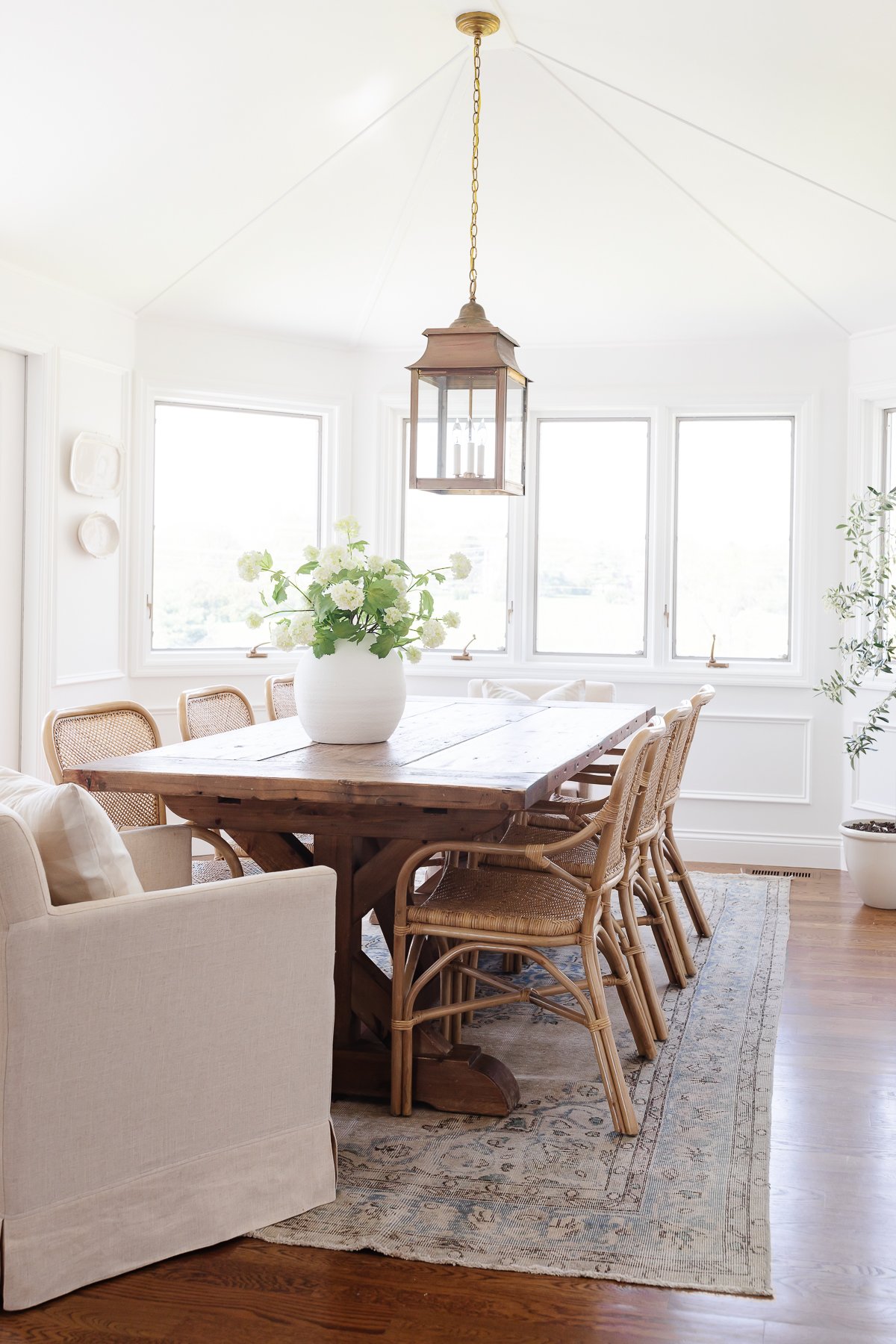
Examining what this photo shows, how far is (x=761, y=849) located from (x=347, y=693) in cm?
330

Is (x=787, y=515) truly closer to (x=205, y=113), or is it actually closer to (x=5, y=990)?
(x=205, y=113)

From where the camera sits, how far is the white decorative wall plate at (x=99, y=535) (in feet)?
17.3

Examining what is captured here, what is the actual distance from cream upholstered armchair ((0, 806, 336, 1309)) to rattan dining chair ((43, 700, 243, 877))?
2.88 ft

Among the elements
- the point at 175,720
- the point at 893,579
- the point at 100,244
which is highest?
the point at 100,244

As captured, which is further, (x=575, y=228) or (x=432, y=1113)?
(x=575, y=228)

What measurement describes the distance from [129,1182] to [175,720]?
3908mm

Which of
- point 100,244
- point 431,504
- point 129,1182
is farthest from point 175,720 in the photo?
point 129,1182

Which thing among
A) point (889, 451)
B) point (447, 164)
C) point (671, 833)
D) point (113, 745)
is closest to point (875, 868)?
point (671, 833)

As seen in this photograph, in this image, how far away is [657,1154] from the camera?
2725 millimetres

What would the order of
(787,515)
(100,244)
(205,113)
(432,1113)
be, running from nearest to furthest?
1. (432,1113)
2. (205,113)
3. (100,244)
4. (787,515)

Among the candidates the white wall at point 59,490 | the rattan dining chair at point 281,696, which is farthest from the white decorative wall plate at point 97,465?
the rattan dining chair at point 281,696

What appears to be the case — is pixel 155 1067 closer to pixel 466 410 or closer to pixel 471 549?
pixel 466 410

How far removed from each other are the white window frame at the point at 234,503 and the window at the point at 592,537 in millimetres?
1069

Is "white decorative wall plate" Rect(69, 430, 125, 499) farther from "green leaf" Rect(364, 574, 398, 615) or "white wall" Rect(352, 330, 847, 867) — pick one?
"green leaf" Rect(364, 574, 398, 615)
